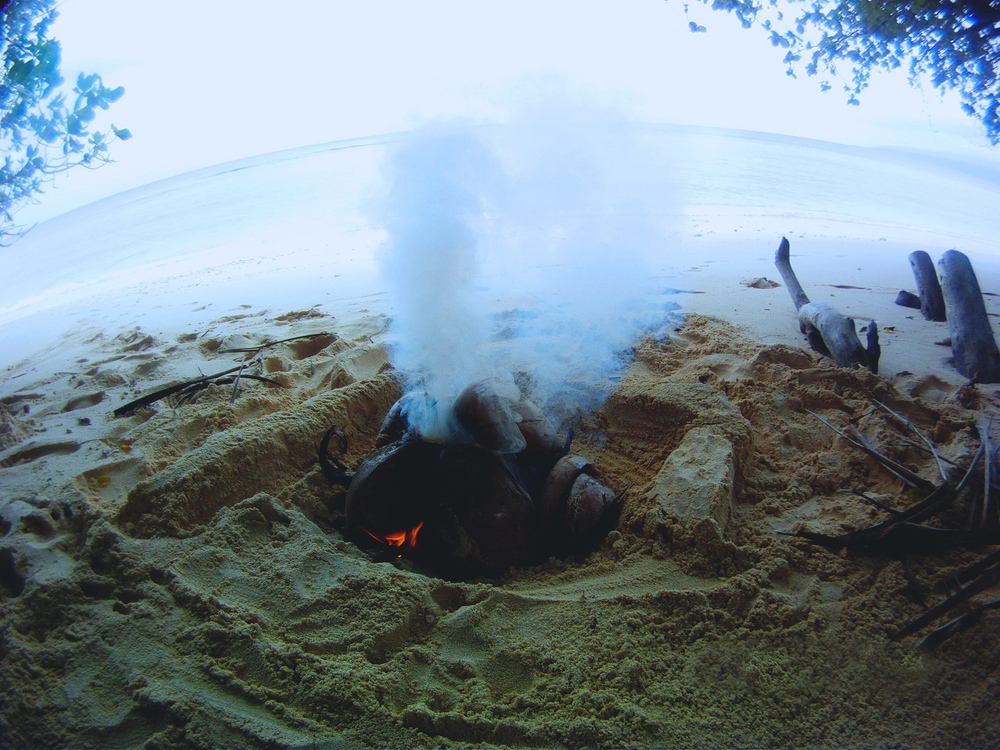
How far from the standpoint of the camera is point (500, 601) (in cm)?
186

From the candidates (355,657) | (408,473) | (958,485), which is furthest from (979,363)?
(355,657)

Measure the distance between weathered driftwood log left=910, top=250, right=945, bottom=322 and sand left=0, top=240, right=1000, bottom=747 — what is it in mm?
943

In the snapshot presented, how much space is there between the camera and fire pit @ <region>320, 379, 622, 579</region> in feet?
7.19

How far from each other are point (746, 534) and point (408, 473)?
1333 millimetres

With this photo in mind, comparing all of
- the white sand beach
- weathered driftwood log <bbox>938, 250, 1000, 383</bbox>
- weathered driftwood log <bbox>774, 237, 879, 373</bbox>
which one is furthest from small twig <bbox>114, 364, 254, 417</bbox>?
weathered driftwood log <bbox>938, 250, 1000, 383</bbox>

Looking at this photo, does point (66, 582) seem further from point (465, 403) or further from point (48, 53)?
point (48, 53)

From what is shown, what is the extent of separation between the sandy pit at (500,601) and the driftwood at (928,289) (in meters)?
1.19

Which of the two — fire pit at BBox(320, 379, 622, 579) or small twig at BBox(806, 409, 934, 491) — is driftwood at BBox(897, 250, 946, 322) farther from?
fire pit at BBox(320, 379, 622, 579)

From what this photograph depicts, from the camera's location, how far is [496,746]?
140 centimetres

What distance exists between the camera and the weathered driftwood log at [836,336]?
9.78 feet

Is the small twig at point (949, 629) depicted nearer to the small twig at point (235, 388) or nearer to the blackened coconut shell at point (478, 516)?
the blackened coconut shell at point (478, 516)

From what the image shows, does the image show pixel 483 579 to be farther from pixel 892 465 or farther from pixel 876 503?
pixel 892 465

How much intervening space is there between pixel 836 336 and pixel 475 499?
233cm

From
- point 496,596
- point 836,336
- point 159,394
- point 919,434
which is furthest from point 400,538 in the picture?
point 836,336
